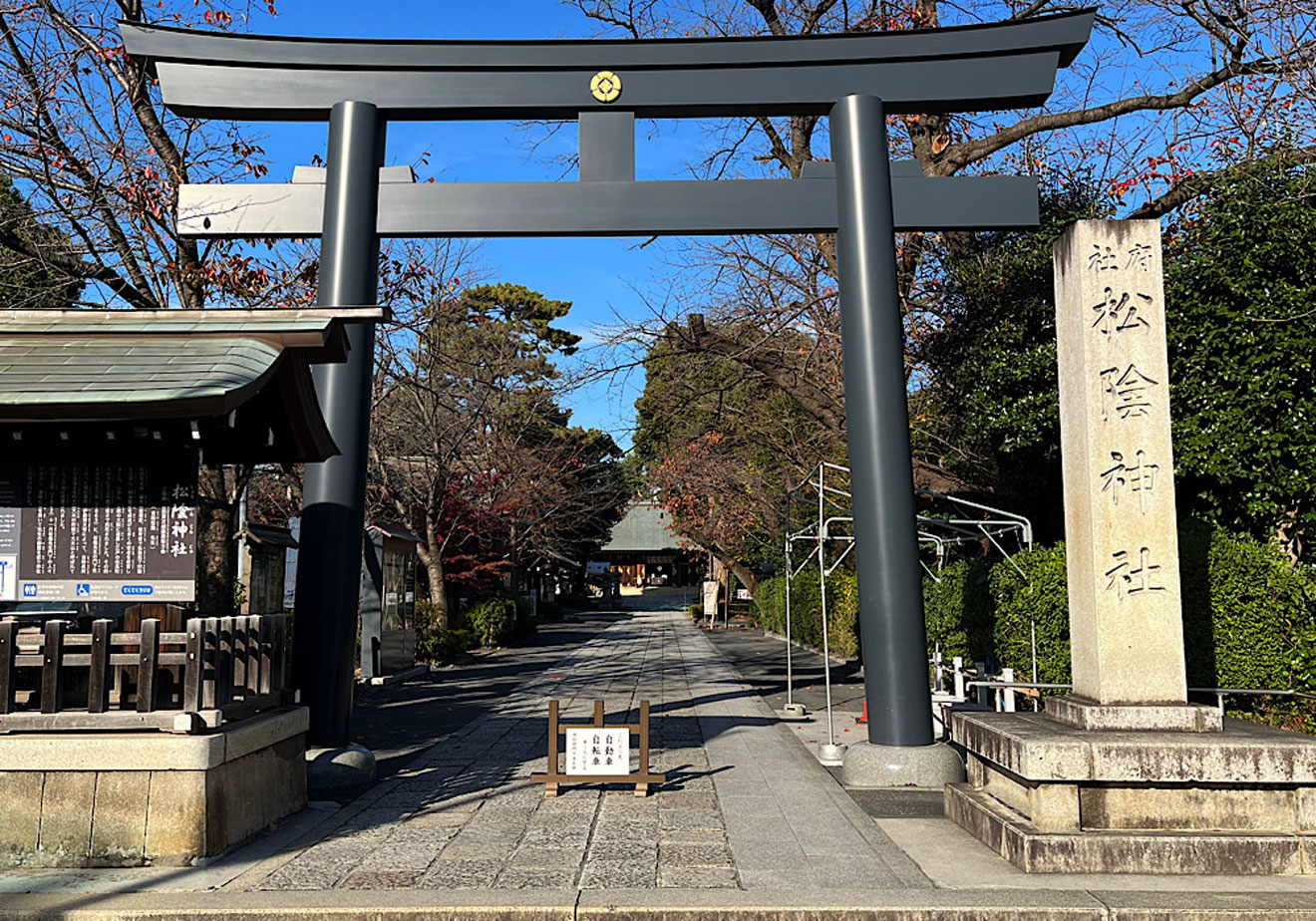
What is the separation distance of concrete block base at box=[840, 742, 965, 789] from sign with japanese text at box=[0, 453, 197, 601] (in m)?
5.54

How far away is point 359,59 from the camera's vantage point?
964 centimetres

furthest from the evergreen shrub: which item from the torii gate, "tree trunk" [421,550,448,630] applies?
"tree trunk" [421,550,448,630]

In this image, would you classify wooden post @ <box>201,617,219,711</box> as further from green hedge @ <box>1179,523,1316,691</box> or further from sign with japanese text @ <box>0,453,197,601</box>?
green hedge @ <box>1179,523,1316,691</box>

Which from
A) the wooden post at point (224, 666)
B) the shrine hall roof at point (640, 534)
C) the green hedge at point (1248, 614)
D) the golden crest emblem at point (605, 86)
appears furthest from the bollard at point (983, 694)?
the shrine hall roof at point (640, 534)

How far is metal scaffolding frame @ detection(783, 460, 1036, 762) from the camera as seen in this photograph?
1206 centimetres

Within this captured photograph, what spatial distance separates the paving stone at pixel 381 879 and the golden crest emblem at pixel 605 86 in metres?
6.96

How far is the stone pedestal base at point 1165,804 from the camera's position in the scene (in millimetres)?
6211

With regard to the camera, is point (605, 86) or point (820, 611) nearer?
point (605, 86)

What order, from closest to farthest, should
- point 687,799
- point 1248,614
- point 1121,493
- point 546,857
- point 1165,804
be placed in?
point 1165,804
point 546,857
point 1121,493
point 687,799
point 1248,614

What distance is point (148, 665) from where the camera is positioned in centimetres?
675

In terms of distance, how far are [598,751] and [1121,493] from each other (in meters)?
4.55

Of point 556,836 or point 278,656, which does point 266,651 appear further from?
point 556,836

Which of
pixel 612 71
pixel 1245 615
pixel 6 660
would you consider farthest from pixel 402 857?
pixel 1245 615

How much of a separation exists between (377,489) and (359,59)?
1497cm
